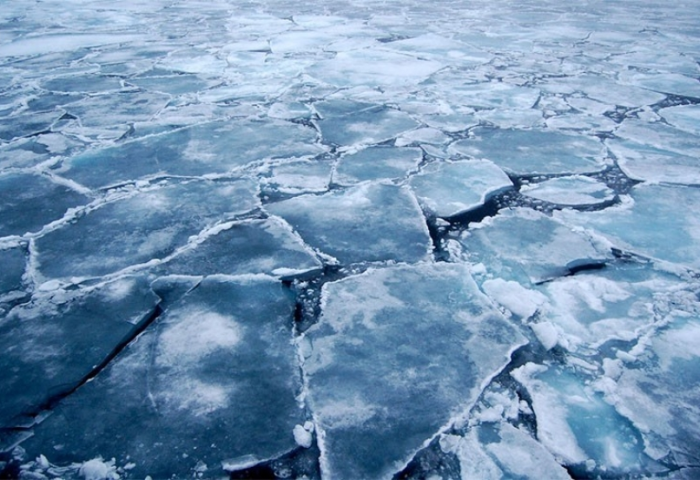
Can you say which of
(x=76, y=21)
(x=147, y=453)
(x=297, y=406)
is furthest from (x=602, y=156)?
(x=76, y=21)

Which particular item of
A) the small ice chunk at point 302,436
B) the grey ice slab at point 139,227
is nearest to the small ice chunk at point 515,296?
the small ice chunk at point 302,436

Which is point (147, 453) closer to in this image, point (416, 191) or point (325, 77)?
point (416, 191)

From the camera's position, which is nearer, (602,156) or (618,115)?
(602,156)

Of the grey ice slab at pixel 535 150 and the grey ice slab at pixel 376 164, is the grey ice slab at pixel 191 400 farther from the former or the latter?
the grey ice slab at pixel 535 150

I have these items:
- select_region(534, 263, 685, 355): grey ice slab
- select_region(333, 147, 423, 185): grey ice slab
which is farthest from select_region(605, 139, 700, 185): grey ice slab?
select_region(333, 147, 423, 185): grey ice slab

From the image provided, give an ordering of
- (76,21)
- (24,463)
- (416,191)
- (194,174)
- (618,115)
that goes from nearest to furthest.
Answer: (24,463), (416,191), (194,174), (618,115), (76,21)

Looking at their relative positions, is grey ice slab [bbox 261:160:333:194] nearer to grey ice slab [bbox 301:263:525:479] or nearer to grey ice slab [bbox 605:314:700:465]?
grey ice slab [bbox 301:263:525:479]
